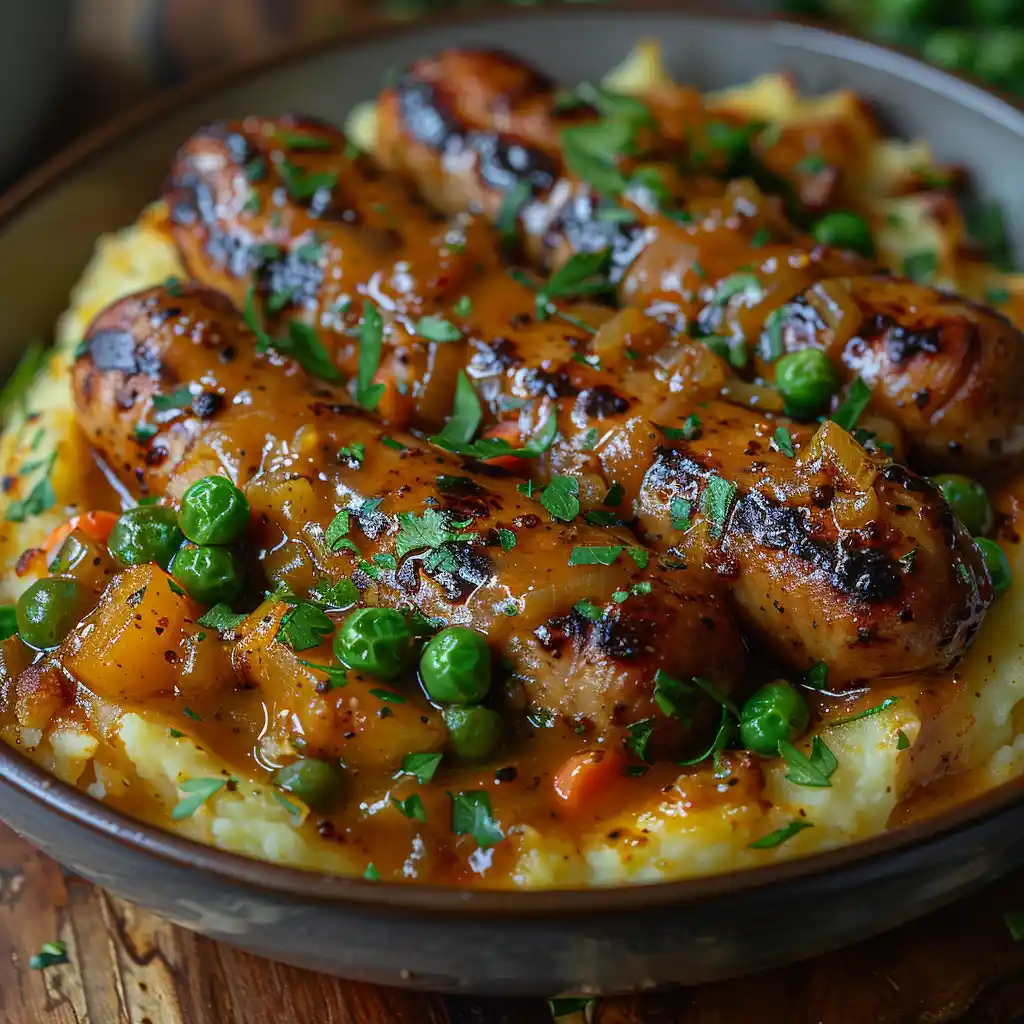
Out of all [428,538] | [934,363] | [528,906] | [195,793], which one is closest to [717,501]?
[428,538]

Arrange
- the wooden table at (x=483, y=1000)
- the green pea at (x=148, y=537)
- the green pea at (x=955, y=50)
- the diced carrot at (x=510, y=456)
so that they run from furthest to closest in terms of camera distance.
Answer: the green pea at (x=955, y=50)
the diced carrot at (x=510, y=456)
the green pea at (x=148, y=537)
the wooden table at (x=483, y=1000)

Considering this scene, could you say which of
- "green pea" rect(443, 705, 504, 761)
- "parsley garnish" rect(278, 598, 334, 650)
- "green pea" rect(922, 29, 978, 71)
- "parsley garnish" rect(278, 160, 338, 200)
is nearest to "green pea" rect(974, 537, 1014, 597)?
"green pea" rect(443, 705, 504, 761)

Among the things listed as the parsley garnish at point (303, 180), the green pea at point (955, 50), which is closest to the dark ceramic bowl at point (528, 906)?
the parsley garnish at point (303, 180)

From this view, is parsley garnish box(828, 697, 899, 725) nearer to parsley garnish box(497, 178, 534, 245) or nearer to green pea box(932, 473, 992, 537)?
green pea box(932, 473, 992, 537)

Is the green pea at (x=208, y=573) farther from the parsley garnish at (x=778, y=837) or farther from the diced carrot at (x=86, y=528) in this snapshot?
the parsley garnish at (x=778, y=837)

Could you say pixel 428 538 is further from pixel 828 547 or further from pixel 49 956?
pixel 49 956

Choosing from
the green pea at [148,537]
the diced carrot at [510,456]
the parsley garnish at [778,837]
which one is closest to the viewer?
the parsley garnish at [778,837]
